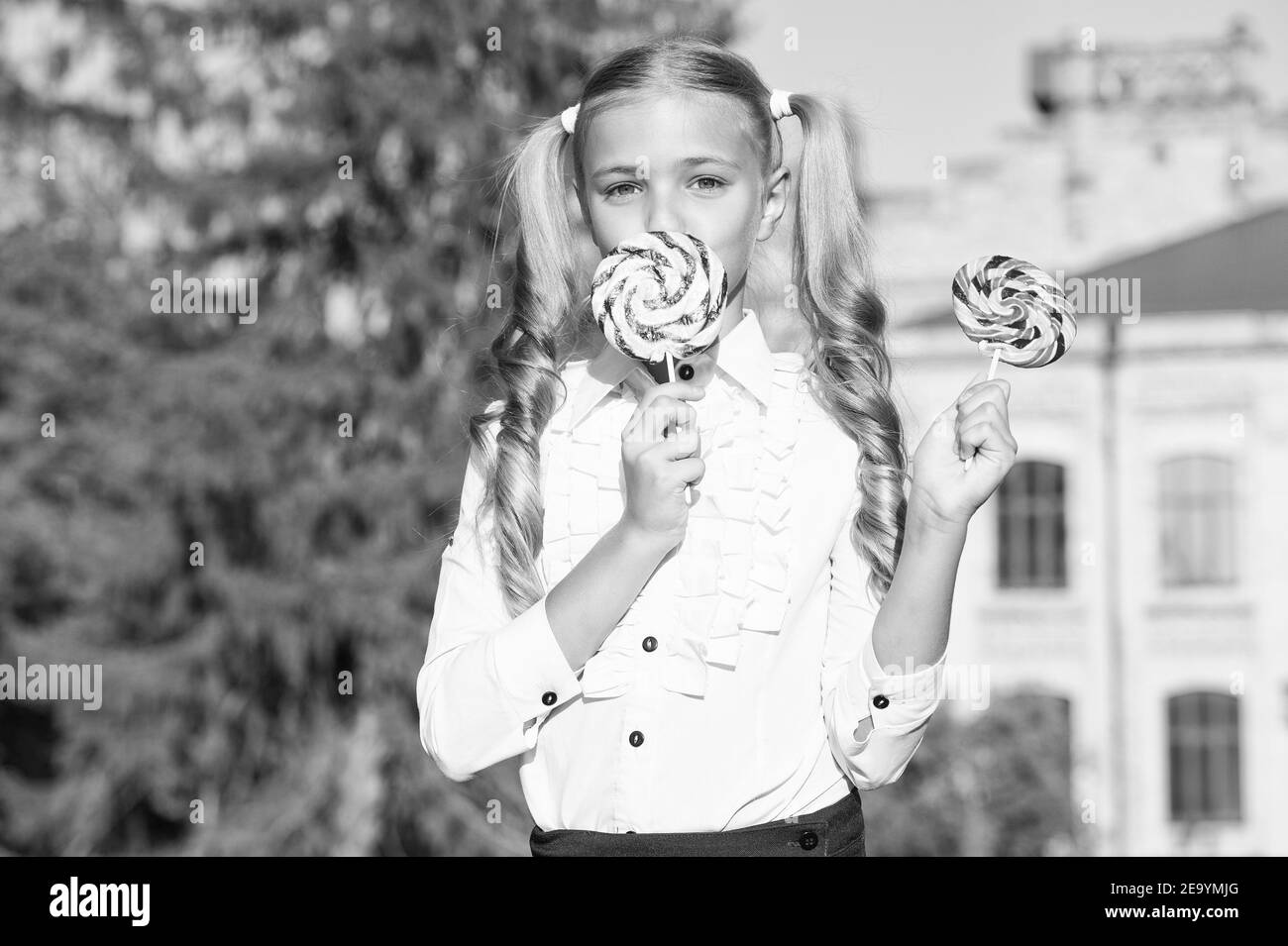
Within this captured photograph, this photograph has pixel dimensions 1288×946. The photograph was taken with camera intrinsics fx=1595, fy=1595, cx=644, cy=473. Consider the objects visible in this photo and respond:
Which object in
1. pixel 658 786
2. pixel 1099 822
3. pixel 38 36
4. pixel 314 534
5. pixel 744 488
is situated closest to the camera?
pixel 658 786

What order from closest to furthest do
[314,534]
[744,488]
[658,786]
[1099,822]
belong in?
1. [658,786]
2. [744,488]
3. [314,534]
4. [1099,822]

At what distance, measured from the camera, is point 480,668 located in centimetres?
215

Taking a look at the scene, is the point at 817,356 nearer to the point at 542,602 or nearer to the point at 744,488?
the point at 744,488

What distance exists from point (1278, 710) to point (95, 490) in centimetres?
1483

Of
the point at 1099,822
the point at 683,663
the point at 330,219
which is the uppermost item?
the point at 330,219

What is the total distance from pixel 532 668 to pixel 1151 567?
2022 cm

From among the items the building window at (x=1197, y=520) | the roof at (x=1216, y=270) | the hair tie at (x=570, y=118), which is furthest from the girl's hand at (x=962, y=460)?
the building window at (x=1197, y=520)

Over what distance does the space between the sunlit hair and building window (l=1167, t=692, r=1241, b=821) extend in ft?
66.0

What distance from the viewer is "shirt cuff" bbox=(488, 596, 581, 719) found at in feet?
6.89

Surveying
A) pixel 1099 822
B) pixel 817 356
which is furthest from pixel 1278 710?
pixel 817 356

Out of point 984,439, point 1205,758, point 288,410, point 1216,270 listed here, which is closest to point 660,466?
point 984,439

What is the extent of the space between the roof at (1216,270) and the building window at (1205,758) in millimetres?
5235

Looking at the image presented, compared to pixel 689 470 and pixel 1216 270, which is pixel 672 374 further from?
pixel 1216 270

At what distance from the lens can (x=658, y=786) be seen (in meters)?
2.08
